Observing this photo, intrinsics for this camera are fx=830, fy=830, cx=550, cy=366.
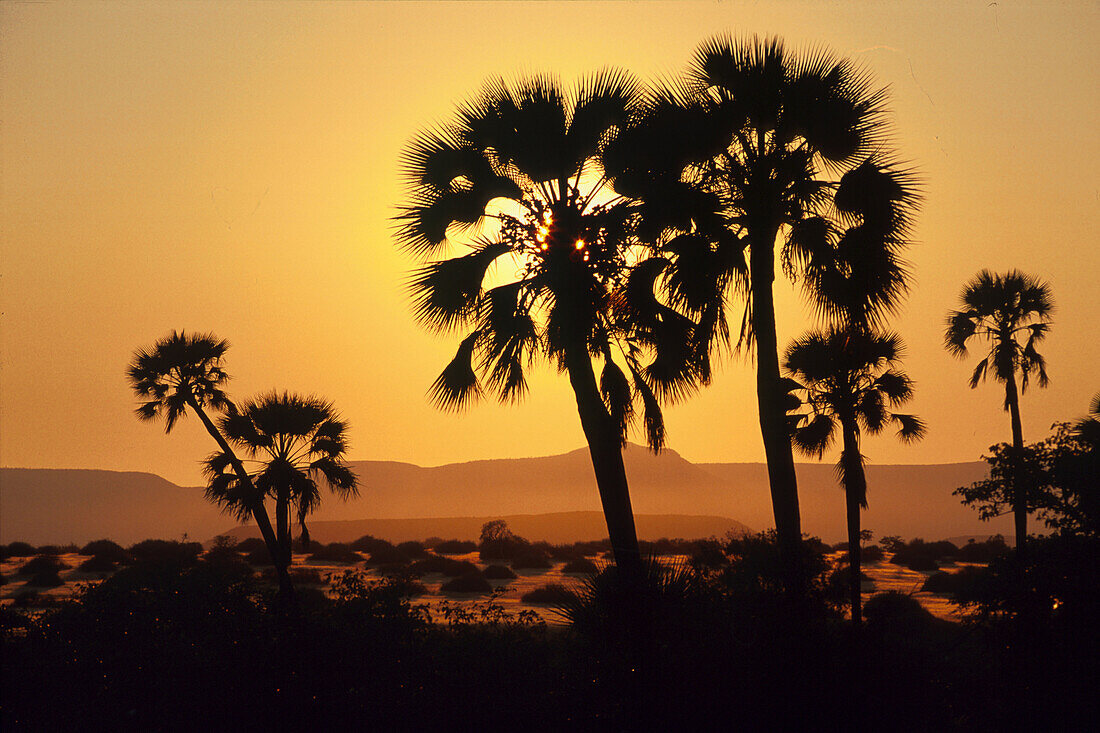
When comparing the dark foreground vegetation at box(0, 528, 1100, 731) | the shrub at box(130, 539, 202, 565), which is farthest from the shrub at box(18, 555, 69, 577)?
the dark foreground vegetation at box(0, 528, 1100, 731)

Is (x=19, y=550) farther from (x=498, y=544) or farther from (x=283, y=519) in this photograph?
(x=498, y=544)

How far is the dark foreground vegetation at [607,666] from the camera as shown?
37.1 feet

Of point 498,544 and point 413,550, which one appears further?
point 413,550

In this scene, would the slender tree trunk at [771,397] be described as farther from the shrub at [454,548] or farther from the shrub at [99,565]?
the shrub at [454,548]

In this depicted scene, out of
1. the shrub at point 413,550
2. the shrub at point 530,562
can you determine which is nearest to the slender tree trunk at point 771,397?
the shrub at point 530,562

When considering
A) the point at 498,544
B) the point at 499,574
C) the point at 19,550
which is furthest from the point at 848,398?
the point at 19,550

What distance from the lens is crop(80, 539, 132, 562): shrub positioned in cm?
4228

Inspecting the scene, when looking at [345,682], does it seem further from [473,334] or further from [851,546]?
[851,546]

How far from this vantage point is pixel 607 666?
11523 millimetres

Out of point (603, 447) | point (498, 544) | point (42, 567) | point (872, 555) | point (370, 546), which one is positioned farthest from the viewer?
point (370, 546)

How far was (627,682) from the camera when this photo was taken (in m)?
11.4

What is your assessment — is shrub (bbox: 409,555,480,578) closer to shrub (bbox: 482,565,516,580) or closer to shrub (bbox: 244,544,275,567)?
shrub (bbox: 482,565,516,580)

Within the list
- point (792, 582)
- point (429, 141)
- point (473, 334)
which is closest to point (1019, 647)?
point (792, 582)

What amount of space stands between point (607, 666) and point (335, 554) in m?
37.4
